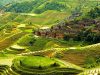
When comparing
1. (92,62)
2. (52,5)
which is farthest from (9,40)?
(52,5)

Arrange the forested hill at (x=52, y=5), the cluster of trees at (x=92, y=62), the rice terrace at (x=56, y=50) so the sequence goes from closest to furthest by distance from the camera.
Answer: the rice terrace at (x=56, y=50)
the cluster of trees at (x=92, y=62)
the forested hill at (x=52, y=5)

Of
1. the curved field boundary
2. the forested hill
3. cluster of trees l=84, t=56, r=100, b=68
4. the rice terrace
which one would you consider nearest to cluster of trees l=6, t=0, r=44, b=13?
the forested hill

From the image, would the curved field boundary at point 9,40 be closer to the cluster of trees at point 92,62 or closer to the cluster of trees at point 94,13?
the cluster of trees at point 94,13

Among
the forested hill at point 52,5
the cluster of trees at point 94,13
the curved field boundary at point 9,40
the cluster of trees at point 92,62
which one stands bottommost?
the cluster of trees at point 92,62

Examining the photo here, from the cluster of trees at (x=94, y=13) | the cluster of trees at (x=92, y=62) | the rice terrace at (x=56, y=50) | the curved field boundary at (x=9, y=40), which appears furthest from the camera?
the cluster of trees at (x=94, y=13)

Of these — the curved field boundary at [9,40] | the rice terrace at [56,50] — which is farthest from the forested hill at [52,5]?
the curved field boundary at [9,40]

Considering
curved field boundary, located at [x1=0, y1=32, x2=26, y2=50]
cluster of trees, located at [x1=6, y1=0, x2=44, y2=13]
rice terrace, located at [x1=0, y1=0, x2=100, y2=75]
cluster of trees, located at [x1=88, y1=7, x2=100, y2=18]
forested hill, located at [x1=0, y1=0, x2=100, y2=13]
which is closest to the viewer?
rice terrace, located at [x1=0, y1=0, x2=100, y2=75]

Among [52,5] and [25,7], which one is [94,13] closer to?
[52,5]

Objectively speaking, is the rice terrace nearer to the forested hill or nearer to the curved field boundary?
the curved field boundary

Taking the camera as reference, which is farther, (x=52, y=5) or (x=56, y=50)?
(x=52, y=5)

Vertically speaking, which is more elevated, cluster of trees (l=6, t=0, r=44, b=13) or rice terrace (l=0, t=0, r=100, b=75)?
cluster of trees (l=6, t=0, r=44, b=13)

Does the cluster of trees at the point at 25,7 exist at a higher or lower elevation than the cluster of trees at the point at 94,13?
Answer: higher
